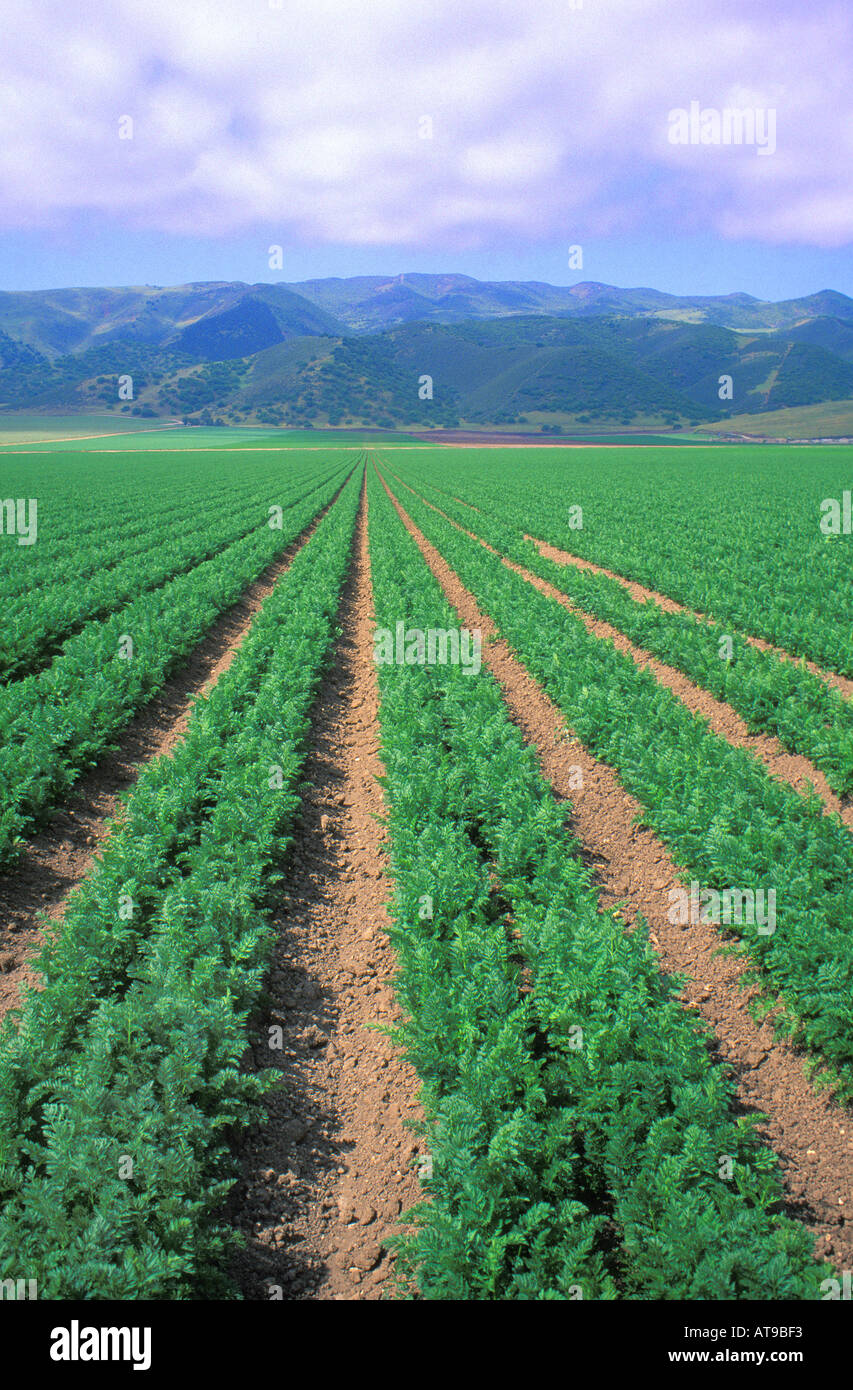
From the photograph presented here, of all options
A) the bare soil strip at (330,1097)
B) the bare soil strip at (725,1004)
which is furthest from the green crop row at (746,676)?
the bare soil strip at (330,1097)

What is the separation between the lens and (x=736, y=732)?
9.31 m

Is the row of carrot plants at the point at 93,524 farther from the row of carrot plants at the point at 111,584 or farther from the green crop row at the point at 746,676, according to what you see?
the green crop row at the point at 746,676

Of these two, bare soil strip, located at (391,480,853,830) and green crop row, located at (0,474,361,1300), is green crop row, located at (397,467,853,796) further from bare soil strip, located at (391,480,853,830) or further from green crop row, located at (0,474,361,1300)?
green crop row, located at (0,474,361,1300)

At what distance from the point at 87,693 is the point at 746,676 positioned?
30.7 ft

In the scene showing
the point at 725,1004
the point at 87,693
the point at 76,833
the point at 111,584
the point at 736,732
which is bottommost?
the point at 725,1004

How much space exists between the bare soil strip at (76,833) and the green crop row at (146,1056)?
653 millimetres

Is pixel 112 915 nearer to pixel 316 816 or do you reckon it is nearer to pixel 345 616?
pixel 316 816

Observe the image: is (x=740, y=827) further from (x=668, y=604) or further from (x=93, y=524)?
(x=93, y=524)

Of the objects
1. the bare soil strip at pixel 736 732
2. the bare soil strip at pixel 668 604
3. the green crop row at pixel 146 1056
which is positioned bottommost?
the green crop row at pixel 146 1056

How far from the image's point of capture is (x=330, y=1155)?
3.94 metres

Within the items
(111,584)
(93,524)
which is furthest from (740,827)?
(93,524)

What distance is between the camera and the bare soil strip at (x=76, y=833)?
18.1ft

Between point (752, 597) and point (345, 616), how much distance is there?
9160mm
